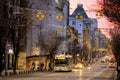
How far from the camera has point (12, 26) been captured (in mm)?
62656

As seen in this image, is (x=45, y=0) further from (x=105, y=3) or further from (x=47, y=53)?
(x=105, y=3)

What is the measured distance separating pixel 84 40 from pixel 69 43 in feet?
84.0

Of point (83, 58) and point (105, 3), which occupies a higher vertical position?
point (105, 3)

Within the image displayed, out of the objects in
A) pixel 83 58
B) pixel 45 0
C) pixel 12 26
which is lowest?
pixel 83 58

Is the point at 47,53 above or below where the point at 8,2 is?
below

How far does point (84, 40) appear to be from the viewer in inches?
7037

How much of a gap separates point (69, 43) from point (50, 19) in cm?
3630

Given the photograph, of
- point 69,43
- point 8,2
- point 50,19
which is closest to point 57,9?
point 50,19

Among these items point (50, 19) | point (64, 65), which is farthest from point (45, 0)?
point (64, 65)

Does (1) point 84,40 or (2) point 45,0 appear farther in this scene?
(1) point 84,40

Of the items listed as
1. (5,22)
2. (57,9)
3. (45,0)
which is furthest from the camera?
(57,9)

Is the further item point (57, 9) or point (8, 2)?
point (57, 9)

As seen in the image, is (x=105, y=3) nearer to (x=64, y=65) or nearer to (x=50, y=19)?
(x=64, y=65)

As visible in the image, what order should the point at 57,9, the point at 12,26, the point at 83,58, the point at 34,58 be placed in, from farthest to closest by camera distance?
the point at 83,58 → the point at 57,9 → the point at 34,58 → the point at 12,26
